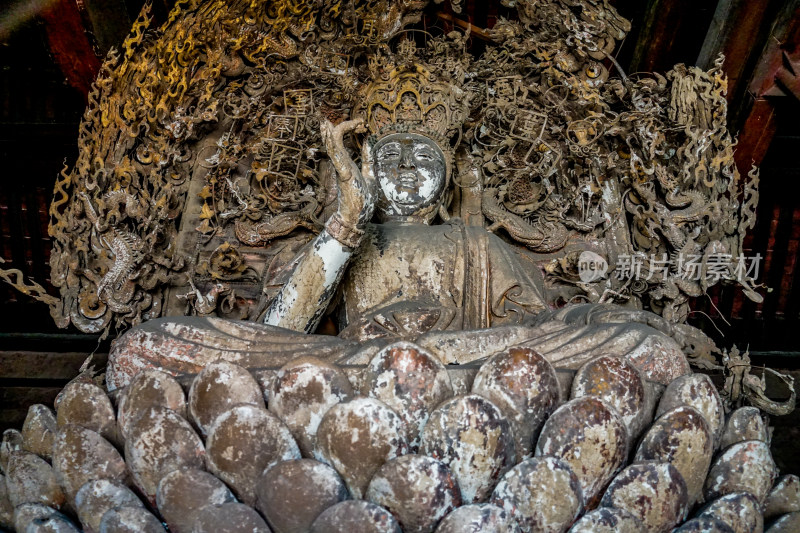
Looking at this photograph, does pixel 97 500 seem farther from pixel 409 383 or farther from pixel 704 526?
pixel 704 526

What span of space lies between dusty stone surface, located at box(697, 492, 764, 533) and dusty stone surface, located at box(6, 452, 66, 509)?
2.19m

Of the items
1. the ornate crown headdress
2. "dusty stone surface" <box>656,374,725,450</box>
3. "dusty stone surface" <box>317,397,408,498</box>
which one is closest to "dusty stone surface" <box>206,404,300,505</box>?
"dusty stone surface" <box>317,397,408,498</box>

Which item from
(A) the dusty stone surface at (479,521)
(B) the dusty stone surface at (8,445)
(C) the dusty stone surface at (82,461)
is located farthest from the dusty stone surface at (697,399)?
(B) the dusty stone surface at (8,445)

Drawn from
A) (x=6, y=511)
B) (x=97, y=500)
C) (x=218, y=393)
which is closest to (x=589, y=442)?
(x=218, y=393)

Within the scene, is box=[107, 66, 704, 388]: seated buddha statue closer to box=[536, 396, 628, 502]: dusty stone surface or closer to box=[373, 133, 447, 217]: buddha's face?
box=[373, 133, 447, 217]: buddha's face

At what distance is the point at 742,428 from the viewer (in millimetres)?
3684

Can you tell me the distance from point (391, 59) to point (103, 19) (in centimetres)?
158

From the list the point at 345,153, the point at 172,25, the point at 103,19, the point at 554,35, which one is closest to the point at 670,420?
the point at 345,153

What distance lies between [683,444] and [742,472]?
0.27 m

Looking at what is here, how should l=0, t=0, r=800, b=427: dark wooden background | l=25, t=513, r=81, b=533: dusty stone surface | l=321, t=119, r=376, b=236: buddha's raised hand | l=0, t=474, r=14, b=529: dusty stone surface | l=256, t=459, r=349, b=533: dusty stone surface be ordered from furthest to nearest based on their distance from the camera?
l=0, t=0, r=800, b=427: dark wooden background, l=321, t=119, r=376, b=236: buddha's raised hand, l=0, t=474, r=14, b=529: dusty stone surface, l=25, t=513, r=81, b=533: dusty stone surface, l=256, t=459, r=349, b=533: dusty stone surface

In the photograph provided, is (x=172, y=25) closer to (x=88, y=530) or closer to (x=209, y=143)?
(x=209, y=143)

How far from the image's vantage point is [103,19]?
564 centimetres

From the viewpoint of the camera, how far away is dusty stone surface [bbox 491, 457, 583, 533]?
3164 mm

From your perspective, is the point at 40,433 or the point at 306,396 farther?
the point at 40,433
